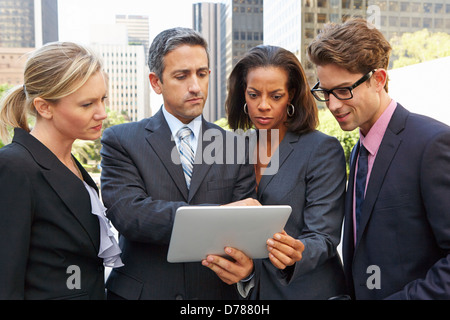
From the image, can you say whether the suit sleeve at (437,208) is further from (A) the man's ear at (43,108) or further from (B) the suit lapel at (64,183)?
(A) the man's ear at (43,108)

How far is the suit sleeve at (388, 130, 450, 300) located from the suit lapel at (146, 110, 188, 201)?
112cm

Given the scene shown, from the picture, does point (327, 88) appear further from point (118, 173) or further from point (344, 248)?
point (118, 173)

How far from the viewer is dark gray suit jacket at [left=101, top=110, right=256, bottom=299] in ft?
6.26

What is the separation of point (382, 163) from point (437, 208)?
1.13 ft

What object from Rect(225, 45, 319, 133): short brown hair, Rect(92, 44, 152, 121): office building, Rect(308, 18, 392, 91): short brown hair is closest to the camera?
Rect(308, 18, 392, 91): short brown hair

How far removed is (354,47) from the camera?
215cm

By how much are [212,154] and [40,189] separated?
2.74 ft

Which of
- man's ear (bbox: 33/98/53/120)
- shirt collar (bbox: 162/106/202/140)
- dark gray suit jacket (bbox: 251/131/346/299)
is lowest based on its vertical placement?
dark gray suit jacket (bbox: 251/131/346/299)

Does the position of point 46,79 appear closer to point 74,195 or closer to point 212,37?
point 74,195

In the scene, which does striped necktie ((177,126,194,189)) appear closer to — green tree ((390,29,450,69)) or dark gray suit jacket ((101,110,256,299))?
dark gray suit jacket ((101,110,256,299))

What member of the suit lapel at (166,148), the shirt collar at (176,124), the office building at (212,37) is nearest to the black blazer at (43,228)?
the suit lapel at (166,148)

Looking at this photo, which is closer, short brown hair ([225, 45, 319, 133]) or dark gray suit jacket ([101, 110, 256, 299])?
dark gray suit jacket ([101, 110, 256, 299])

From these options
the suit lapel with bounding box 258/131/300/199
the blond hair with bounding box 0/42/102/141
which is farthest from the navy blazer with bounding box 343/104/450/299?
the blond hair with bounding box 0/42/102/141

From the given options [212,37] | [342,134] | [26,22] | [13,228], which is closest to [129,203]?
[13,228]
